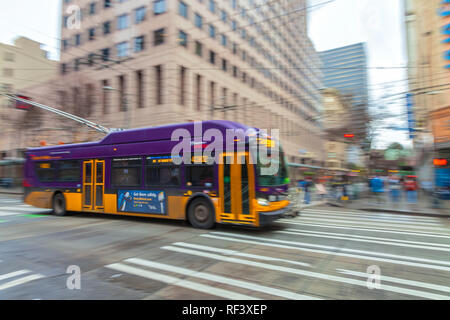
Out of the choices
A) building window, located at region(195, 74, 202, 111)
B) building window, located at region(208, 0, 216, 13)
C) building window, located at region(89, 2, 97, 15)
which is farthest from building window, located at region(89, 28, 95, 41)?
building window, located at region(195, 74, 202, 111)

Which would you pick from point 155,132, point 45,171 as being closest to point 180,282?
point 155,132

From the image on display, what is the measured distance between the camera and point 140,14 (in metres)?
28.3

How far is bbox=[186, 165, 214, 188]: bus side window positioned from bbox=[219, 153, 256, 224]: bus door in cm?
37

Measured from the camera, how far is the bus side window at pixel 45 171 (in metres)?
12.3

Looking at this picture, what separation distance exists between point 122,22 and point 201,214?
28106 mm

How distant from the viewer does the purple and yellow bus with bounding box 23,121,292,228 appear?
7.97 meters

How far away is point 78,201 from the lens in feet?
37.2

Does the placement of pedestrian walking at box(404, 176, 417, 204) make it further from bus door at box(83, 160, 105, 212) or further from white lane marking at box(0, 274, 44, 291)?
white lane marking at box(0, 274, 44, 291)

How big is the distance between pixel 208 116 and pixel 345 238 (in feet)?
73.8

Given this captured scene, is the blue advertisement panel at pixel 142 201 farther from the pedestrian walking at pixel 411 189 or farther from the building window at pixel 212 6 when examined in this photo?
the building window at pixel 212 6

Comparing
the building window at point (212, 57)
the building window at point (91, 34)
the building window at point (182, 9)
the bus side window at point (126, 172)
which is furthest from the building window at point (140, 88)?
the bus side window at point (126, 172)

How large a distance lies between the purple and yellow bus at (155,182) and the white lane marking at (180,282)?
3605 mm

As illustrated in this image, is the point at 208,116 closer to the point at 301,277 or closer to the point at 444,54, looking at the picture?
the point at 444,54
